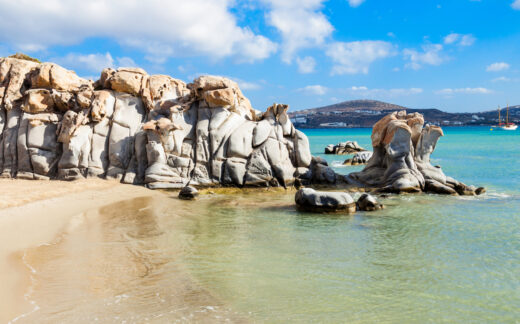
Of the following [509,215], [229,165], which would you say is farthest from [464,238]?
[229,165]

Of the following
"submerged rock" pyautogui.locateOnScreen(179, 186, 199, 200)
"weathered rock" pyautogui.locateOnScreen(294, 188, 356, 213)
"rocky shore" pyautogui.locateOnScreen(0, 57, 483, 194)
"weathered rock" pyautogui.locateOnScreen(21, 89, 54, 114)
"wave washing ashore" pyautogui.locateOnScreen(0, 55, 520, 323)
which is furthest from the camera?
"weathered rock" pyautogui.locateOnScreen(21, 89, 54, 114)

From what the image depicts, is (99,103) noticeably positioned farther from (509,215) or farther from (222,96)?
(509,215)

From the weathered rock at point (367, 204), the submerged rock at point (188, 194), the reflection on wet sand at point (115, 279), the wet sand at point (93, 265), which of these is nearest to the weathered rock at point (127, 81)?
the submerged rock at point (188, 194)

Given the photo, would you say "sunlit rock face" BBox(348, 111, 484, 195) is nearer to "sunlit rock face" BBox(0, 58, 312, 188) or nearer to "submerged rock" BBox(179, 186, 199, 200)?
"sunlit rock face" BBox(0, 58, 312, 188)

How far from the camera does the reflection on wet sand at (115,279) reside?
17.4 feet

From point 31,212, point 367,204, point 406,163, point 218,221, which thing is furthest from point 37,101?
point 406,163

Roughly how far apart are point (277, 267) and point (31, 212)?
23.4 feet

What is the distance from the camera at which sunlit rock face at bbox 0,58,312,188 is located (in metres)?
15.7

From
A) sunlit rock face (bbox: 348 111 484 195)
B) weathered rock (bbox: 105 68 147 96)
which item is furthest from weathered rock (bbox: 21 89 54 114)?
sunlit rock face (bbox: 348 111 484 195)

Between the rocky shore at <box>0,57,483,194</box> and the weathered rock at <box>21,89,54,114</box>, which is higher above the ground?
the weathered rock at <box>21,89,54,114</box>

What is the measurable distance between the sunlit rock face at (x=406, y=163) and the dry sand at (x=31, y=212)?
359 inches

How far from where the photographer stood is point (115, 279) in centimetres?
642

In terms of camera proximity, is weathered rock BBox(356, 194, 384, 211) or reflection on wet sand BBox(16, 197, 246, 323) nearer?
reflection on wet sand BBox(16, 197, 246, 323)

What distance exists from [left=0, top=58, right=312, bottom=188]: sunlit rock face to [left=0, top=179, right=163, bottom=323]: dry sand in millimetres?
1162
